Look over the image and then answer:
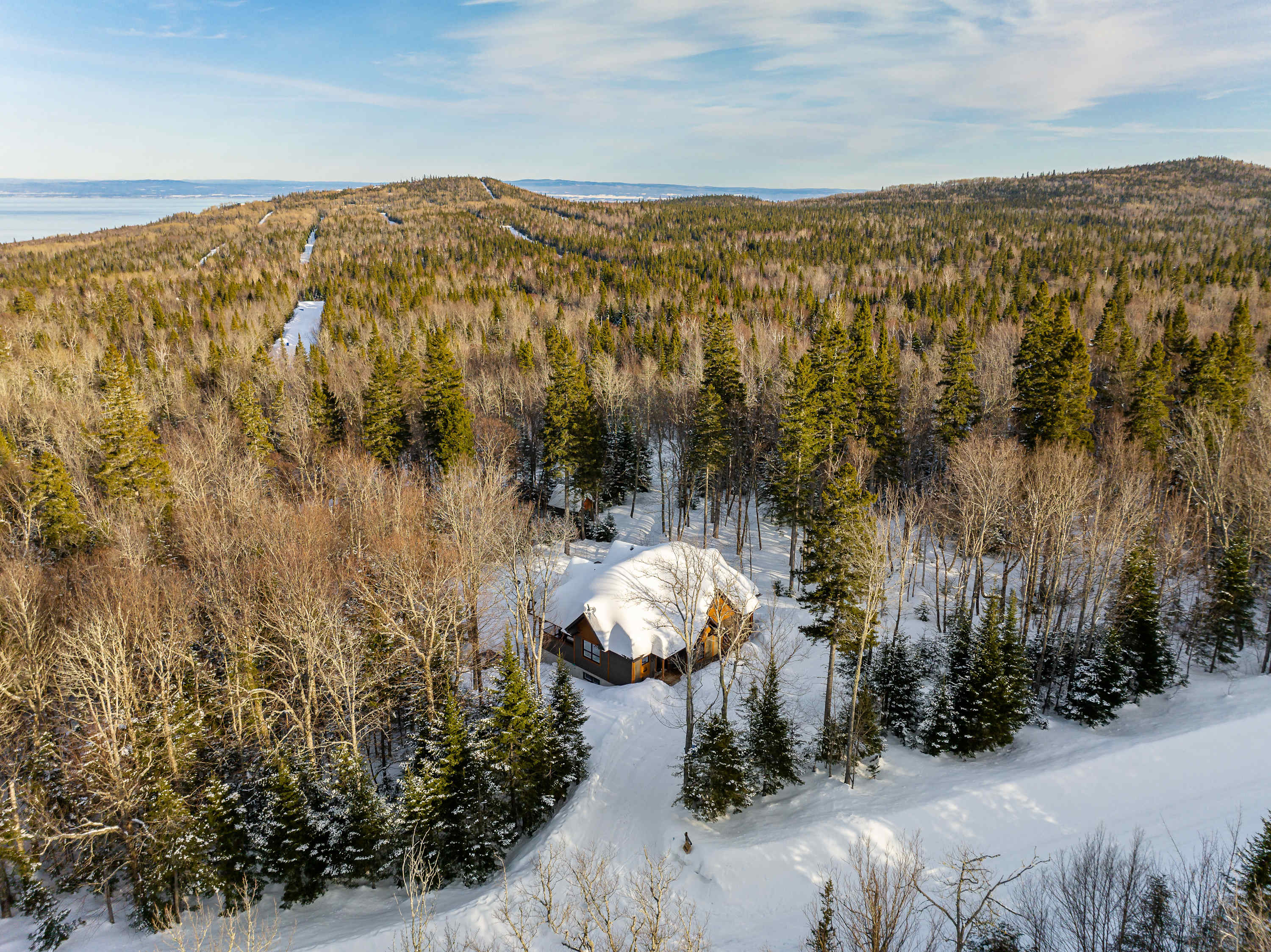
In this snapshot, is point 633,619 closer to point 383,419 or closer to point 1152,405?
point 383,419

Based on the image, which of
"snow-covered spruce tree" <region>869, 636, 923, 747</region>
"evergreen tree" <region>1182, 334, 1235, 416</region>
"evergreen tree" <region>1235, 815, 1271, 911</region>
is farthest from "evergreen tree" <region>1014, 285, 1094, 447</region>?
"evergreen tree" <region>1235, 815, 1271, 911</region>

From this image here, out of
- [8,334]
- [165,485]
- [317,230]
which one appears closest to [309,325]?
[8,334]

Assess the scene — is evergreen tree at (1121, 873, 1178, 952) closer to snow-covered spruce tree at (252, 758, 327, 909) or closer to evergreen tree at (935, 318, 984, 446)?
snow-covered spruce tree at (252, 758, 327, 909)

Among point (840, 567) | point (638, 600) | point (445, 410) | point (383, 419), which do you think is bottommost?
point (638, 600)

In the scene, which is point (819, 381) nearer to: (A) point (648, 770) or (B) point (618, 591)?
(B) point (618, 591)

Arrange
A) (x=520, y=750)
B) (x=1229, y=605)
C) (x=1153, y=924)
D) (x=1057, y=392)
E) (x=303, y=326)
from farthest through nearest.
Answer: (x=303, y=326)
(x=1057, y=392)
(x=1229, y=605)
(x=520, y=750)
(x=1153, y=924)

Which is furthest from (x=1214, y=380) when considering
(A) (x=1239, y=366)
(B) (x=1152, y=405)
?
(B) (x=1152, y=405)
